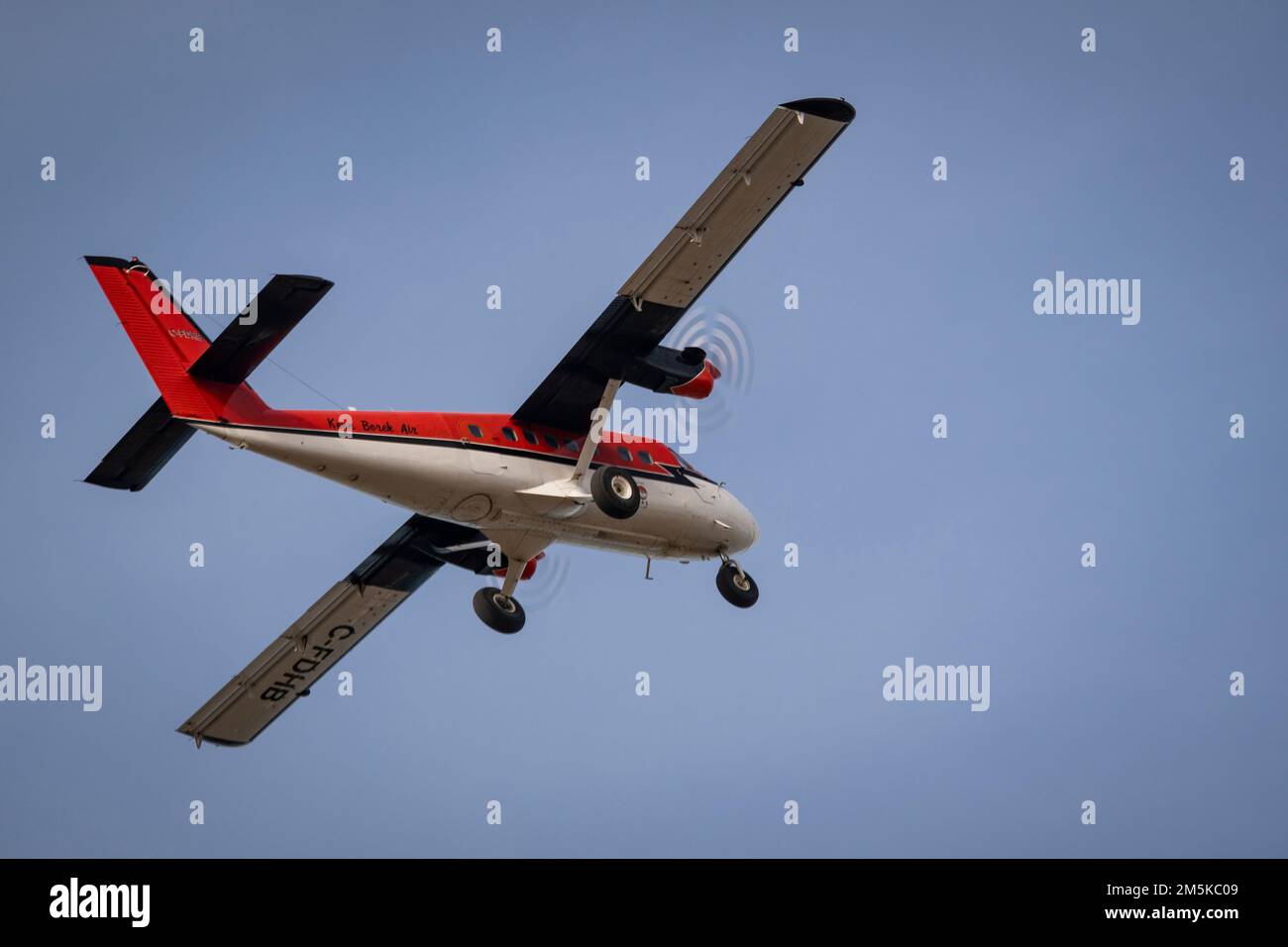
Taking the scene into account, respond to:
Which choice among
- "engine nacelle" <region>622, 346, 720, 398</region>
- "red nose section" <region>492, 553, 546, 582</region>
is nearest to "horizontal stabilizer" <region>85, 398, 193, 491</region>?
"red nose section" <region>492, 553, 546, 582</region>

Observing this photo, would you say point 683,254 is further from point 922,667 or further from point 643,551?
point 922,667

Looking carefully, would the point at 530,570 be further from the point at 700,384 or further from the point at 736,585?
the point at 700,384

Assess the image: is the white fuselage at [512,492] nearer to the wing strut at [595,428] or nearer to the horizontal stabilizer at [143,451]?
the wing strut at [595,428]

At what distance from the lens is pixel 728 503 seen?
39406 mm

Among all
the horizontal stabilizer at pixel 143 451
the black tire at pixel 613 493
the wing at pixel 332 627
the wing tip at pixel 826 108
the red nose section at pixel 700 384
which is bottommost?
the wing at pixel 332 627

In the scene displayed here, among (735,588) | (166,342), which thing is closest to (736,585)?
(735,588)

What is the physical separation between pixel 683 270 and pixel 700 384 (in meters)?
2.57

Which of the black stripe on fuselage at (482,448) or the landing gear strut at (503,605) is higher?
the black stripe on fuselage at (482,448)

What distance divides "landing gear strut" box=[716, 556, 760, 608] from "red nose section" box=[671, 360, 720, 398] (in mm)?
4111

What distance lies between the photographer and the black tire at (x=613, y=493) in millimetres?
35781

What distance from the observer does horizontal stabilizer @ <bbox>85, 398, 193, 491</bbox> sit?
34.2m

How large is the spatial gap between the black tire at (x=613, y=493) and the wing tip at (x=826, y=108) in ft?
24.3

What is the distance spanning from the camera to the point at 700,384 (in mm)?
36625

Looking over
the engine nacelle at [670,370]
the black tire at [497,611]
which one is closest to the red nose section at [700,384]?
the engine nacelle at [670,370]
